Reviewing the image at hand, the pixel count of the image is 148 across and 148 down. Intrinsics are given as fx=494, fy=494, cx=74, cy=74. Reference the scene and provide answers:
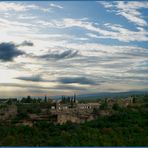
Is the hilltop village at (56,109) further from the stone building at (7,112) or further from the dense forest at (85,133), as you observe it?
the dense forest at (85,133)

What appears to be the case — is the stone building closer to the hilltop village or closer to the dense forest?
the hilltop village

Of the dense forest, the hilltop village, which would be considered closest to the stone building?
the hilltop village

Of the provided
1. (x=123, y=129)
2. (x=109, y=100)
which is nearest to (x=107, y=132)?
(x=123, y=129)

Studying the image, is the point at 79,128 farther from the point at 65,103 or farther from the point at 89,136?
the point at 65,103

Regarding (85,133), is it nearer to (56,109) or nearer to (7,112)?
(56,109)

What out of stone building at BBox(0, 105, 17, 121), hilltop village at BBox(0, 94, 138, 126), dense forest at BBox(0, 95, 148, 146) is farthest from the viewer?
stone building at BBox(0, 105, 17, 121)

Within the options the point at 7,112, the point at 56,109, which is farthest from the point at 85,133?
the point at 7,112
